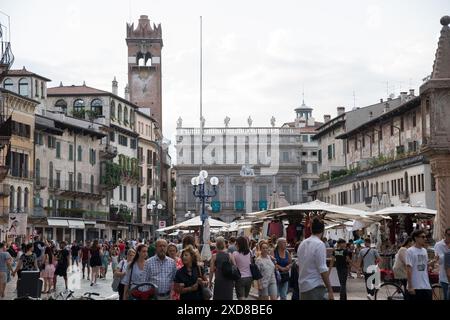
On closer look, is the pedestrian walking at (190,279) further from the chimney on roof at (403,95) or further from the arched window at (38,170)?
the chimney on roof at (403,95)

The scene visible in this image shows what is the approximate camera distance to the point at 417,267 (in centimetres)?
1577

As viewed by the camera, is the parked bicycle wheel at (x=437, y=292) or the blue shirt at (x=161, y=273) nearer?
the blue shirt at (x=161, y=273)

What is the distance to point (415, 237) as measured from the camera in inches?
629

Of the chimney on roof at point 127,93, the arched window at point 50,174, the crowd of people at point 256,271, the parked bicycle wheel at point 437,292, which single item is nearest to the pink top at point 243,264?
the crowd of people at point 256,271

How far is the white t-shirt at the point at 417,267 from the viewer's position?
15.8m

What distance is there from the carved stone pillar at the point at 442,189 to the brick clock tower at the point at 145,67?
3848 inches

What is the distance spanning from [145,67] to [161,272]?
115 m

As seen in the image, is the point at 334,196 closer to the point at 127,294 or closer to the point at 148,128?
the point at 148,128

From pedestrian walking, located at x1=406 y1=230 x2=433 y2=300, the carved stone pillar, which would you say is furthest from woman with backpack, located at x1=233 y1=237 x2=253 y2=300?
the carved stone pillar

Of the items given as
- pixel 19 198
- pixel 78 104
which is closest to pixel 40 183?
pixel 19 198

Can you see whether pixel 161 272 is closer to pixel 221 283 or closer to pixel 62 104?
pixel 221 283

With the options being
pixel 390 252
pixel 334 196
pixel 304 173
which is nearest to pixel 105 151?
pixel 334 196

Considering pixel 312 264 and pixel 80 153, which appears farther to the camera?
pixel 80 153
